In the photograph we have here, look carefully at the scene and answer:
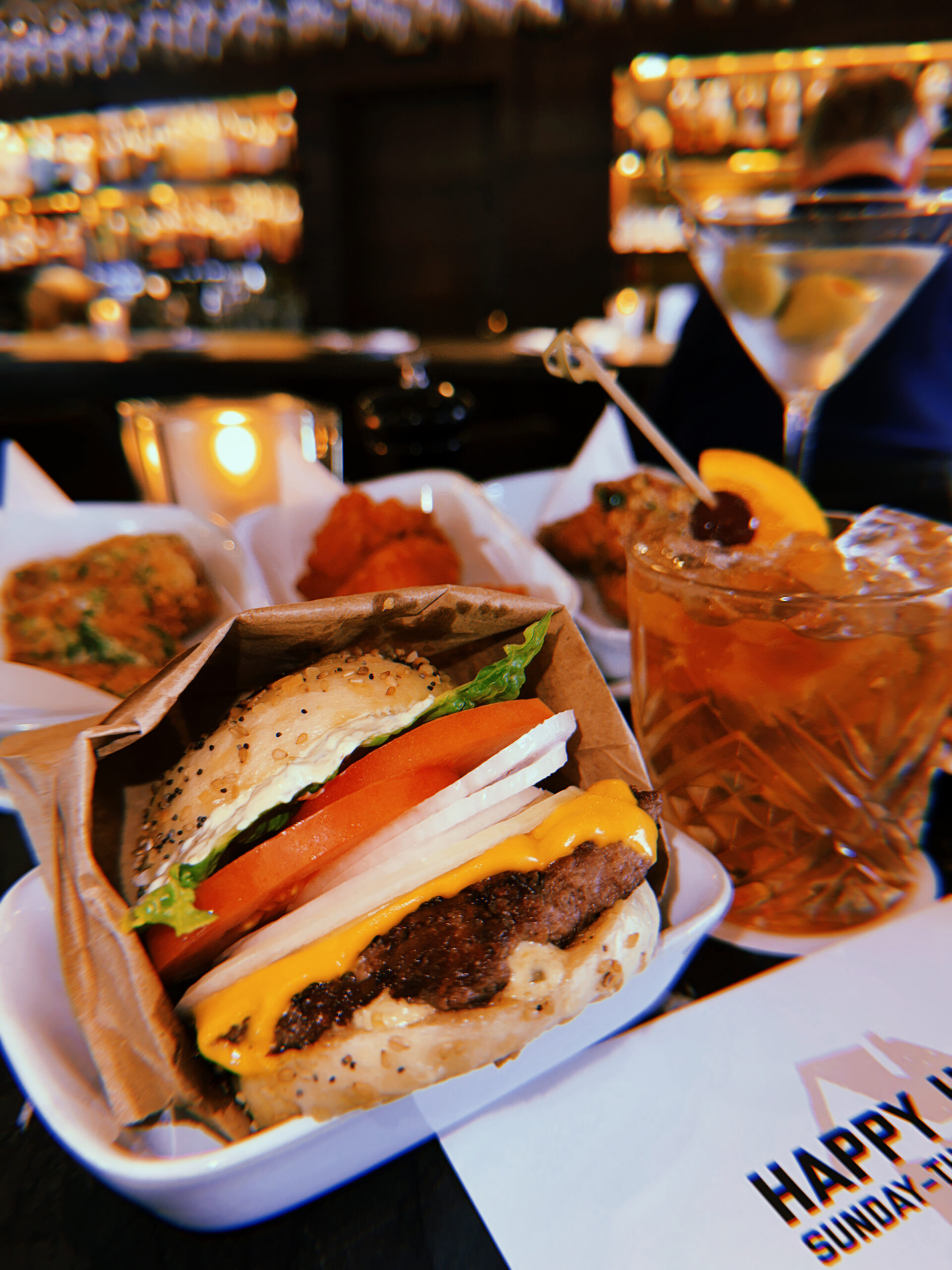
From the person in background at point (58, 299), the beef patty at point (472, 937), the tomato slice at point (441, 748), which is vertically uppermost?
the person in background at point (58, 299)

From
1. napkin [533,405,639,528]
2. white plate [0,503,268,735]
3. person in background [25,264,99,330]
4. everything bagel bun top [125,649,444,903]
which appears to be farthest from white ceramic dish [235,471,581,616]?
person in background [25,264,99,330]

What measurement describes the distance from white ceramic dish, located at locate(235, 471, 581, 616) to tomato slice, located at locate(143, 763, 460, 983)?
26.9 inches

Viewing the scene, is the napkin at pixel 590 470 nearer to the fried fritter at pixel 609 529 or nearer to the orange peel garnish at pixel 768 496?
the fried fritter at pixel 609 529

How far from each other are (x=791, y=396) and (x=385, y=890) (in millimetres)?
1308

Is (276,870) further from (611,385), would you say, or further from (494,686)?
(611,385)

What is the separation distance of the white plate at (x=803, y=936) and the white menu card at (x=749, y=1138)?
7 centimetres

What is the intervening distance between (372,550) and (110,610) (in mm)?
451

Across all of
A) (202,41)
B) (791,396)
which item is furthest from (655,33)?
(791,396)

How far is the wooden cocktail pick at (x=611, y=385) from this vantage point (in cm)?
93

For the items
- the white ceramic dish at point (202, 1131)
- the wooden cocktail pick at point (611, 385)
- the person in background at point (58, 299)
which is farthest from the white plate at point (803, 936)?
the person in background at point (58, 299)

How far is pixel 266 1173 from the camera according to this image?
51 cm

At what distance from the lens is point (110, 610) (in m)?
1.32

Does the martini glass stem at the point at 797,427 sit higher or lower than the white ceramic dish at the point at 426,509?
higher

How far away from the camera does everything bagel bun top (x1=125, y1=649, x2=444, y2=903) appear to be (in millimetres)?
640
